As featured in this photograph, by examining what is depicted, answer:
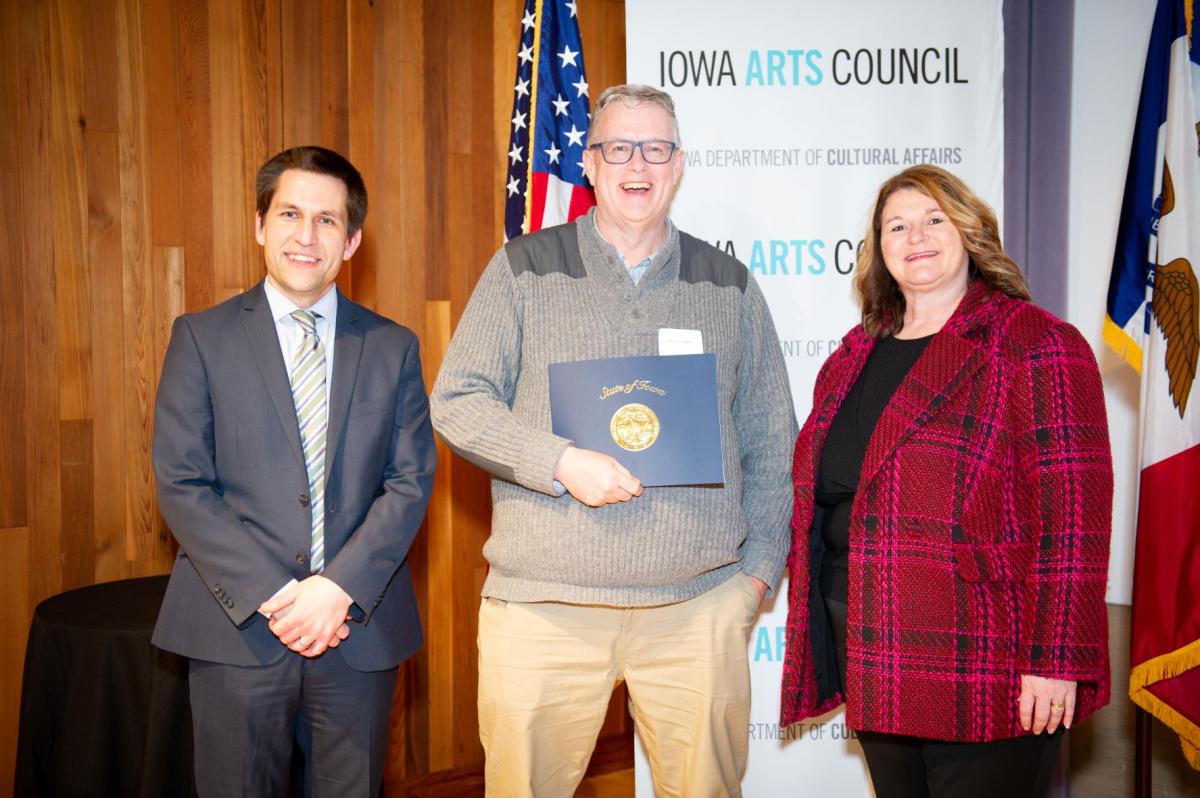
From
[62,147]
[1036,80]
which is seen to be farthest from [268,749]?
[1036,80]

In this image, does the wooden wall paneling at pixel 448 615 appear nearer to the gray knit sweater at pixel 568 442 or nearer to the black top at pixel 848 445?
the gray knit sweater at pixel 568 442

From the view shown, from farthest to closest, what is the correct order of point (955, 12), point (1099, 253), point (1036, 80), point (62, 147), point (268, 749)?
1. point (1099, 253)
2. point (1036, 80)
3. point (62, 147)
4. point (955, 12)
5. point (268, 749)

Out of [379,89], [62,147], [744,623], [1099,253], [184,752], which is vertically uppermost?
[379,89]

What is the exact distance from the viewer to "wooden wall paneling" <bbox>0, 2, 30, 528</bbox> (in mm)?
3051

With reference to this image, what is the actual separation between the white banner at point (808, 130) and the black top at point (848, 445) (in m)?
0.90

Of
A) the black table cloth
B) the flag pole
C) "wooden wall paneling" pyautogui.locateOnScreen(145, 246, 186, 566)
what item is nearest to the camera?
the black table cloth

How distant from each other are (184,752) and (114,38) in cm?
244

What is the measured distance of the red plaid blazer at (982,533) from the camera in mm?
1728

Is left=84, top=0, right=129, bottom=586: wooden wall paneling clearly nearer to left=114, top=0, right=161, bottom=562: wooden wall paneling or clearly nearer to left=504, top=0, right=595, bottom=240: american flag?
left=114, top=0, right=161, bottom=562: wooden wall paneling

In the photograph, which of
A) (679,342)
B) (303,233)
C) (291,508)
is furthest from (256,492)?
(679,342)

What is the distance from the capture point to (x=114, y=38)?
317 cm

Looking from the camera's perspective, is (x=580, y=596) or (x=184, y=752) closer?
(x=580, y=596)

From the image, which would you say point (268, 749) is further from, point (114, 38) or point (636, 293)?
point (114, 38)

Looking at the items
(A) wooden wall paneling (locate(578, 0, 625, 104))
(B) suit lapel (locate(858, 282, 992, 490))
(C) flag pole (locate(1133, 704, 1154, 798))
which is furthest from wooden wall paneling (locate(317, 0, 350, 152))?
(C) flag pole (locate(1133, 704, 1154, 798))
